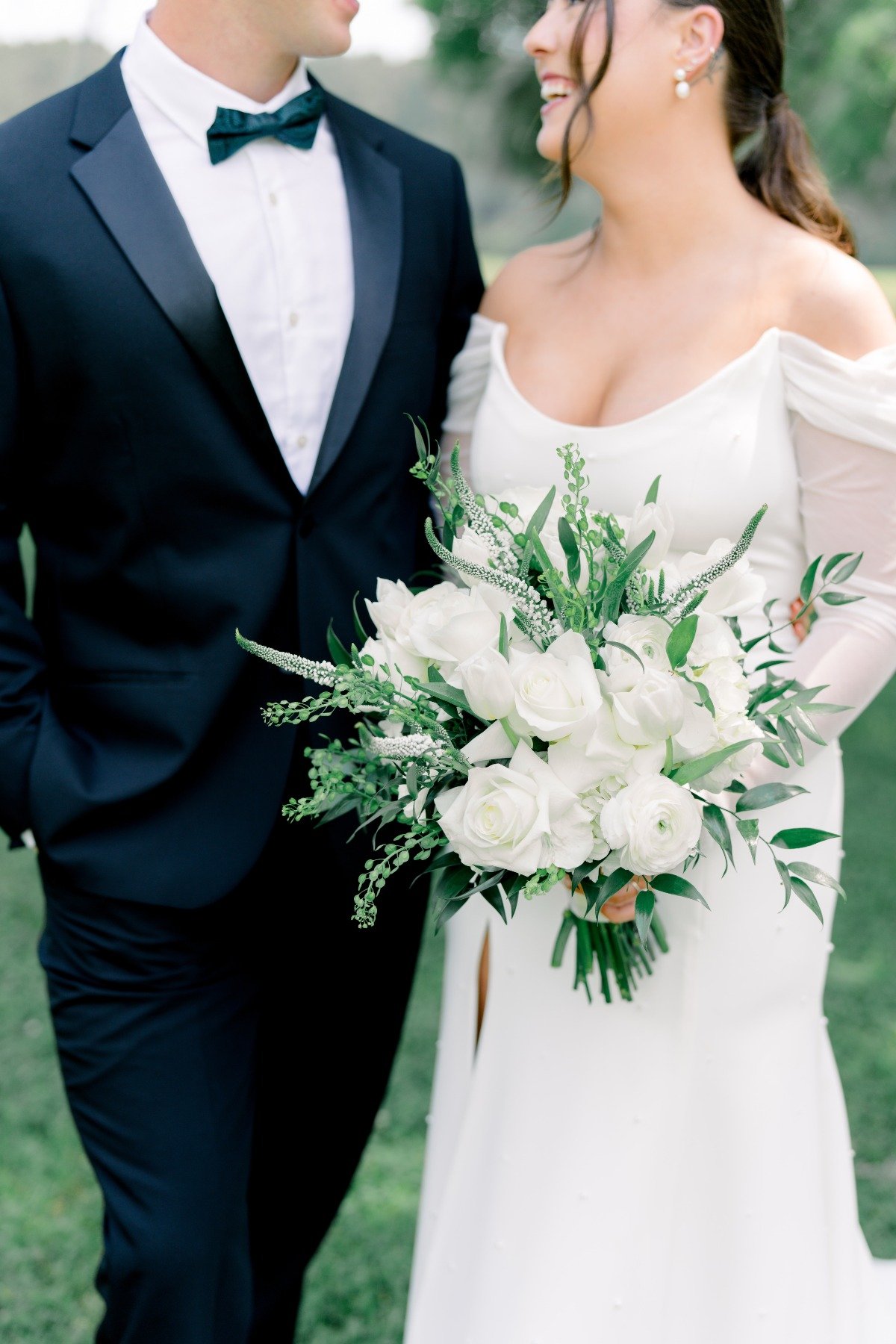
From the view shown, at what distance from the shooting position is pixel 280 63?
8.25 feet

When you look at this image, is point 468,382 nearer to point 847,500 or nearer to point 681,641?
point 847,500

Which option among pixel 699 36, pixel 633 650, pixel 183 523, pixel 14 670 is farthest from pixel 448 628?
pixel 699 36

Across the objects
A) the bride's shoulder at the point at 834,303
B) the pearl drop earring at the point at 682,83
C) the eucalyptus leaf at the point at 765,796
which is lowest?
the eucalyptus leaf at the point at 765,796

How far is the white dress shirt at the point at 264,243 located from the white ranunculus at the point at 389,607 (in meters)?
0.44

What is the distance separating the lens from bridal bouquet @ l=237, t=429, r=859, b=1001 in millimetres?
1823

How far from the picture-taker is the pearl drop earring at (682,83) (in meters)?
2.39

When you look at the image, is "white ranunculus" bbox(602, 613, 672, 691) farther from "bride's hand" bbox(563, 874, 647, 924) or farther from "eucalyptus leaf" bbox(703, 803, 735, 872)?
"bride's hand" bbox(563, 874, 647, 924)

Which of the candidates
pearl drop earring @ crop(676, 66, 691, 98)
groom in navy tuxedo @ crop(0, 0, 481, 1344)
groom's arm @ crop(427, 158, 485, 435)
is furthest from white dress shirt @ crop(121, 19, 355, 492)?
pearl drop earring @ crop(676, 66, 691, 98)

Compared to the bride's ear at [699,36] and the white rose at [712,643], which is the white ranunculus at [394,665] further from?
the bride's ear at [699,36]

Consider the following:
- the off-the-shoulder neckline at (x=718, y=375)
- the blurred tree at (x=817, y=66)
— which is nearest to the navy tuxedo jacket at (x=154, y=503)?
the off-the-shoulder neckline at (x=718, y=375)

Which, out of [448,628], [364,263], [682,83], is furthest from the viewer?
[364,263]

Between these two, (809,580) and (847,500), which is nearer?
(809,580)

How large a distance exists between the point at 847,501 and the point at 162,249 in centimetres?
124

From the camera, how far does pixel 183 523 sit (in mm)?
2416
